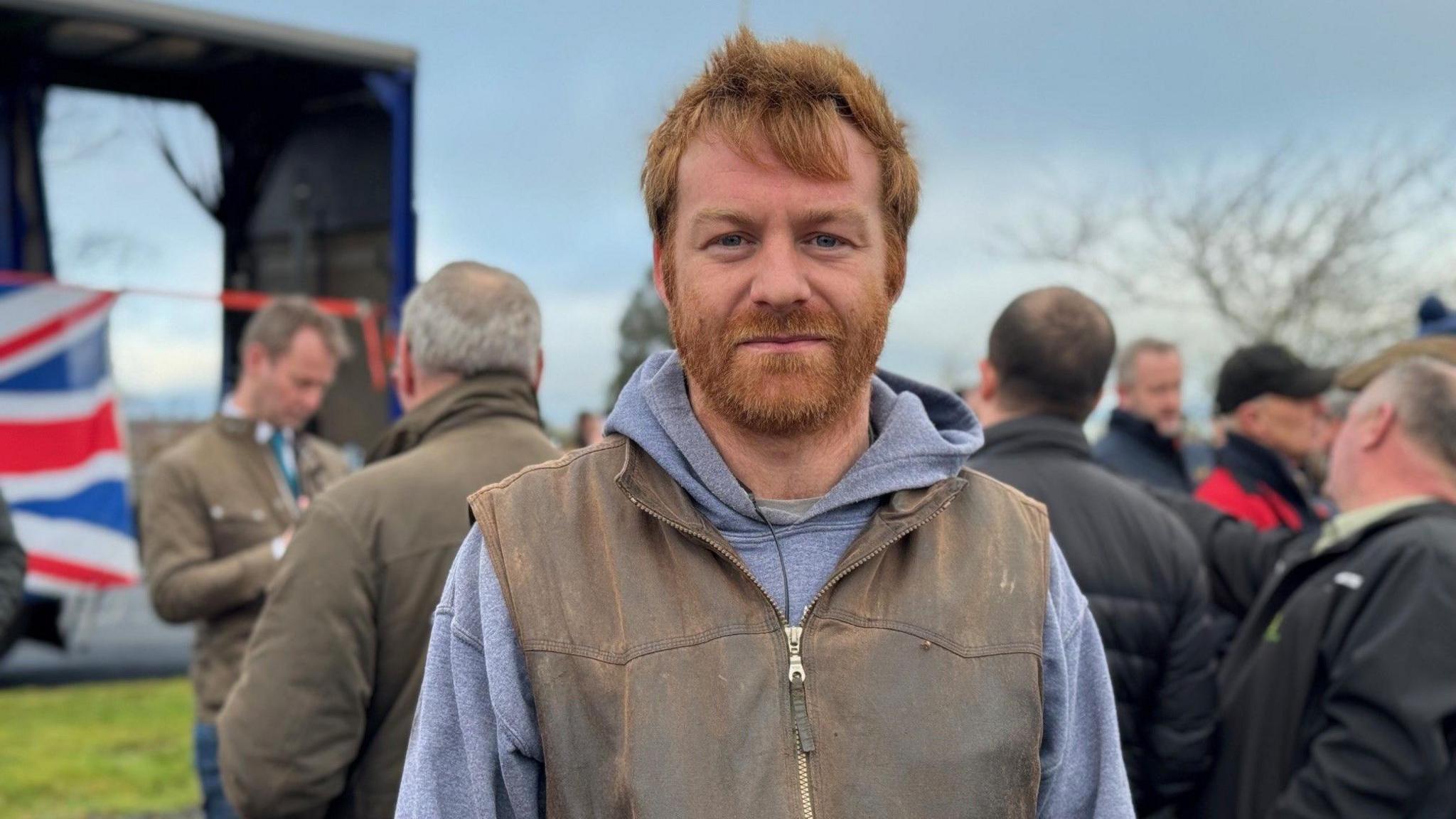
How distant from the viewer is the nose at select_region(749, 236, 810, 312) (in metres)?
1.69

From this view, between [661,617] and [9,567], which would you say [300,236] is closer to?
[9,567]

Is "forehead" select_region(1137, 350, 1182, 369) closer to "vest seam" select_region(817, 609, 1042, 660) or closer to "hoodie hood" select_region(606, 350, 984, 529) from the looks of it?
"hoodie hood" select_region(606, 350, 984, 529)

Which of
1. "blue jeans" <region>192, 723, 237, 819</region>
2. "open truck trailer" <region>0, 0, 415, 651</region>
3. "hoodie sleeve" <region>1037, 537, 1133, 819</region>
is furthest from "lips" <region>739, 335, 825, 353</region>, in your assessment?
"open truck trailer" <region>0, 0, 415, 651</region>

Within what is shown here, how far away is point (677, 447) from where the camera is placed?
1.76 m

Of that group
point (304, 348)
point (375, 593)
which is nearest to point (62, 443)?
point (304, 348)

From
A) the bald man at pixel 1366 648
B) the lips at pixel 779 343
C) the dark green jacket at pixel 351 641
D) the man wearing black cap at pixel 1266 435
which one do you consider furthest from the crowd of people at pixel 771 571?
the man wearing black cap at pixel 1266 435

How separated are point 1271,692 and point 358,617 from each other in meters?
2.06

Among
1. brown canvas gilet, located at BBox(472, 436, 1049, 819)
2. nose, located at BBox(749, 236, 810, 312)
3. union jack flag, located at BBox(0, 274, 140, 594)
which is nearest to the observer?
brown canvas gilet, located at BBox(472, 436, 1049, 819)

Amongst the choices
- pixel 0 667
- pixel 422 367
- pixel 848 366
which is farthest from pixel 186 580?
pixel 0 667

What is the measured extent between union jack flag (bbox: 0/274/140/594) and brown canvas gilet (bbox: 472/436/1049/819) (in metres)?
5.91

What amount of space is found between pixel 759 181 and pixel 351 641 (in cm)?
154

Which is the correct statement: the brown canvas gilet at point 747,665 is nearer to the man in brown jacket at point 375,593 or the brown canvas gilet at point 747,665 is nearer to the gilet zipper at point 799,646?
the gilet zipper at point 799,646

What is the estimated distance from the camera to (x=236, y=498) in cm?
435

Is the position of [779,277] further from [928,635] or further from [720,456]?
[928,635]
